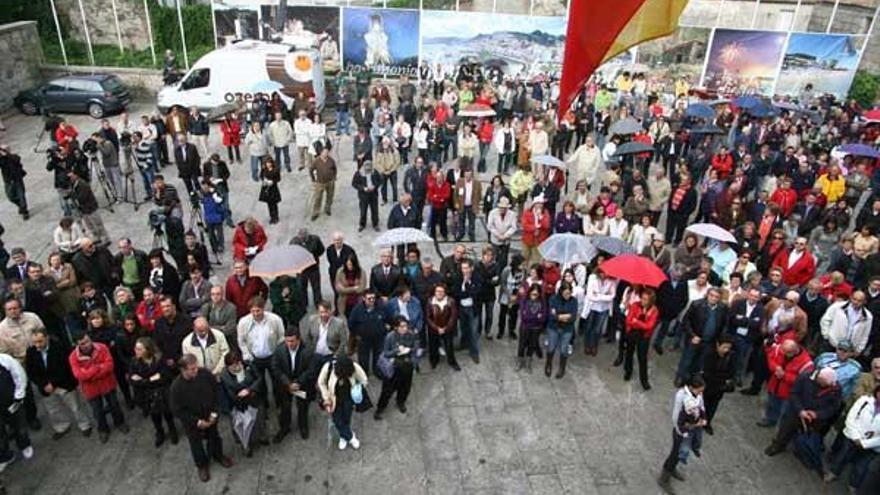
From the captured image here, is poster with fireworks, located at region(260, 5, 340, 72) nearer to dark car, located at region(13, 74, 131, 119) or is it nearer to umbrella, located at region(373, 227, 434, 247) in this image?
dark car, located at region(13, 74, 131, 119)

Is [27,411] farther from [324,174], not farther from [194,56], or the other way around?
[194,56]

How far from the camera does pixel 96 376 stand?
7.02 metres

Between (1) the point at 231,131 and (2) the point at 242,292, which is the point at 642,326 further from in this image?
(1) the point at 231,131

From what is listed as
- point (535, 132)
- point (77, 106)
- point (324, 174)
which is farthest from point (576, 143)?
point (77, 106)

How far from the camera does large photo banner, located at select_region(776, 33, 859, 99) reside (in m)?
22.2

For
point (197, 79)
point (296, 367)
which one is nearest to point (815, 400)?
point (296, 367)

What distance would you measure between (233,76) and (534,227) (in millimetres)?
12761

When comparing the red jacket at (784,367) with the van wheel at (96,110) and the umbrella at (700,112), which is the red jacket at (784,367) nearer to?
the umbrella at (700,112)

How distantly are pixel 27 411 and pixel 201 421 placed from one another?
8.93 ft

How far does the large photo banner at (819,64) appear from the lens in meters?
22.2

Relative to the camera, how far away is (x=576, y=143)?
1859 cm

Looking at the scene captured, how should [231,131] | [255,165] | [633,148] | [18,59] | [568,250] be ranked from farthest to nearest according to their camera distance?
[18,59]
[231,131]
[255,165]
[633,148]
[568,250]

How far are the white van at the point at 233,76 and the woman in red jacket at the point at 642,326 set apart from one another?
13941 millimetres

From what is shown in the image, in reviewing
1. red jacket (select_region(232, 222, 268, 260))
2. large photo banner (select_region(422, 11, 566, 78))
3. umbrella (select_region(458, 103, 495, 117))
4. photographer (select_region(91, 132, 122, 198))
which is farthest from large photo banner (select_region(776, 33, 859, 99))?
photographer (select_region(91, 132, 122, 198))
